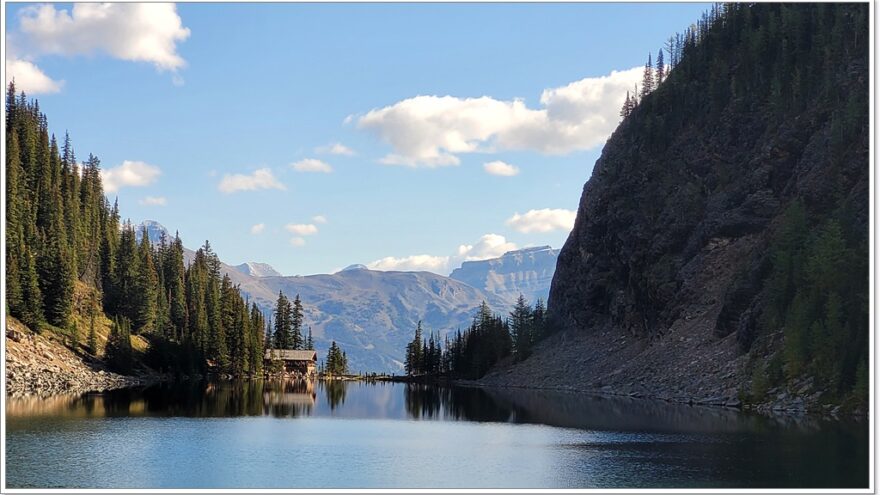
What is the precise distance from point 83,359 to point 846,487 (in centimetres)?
13330

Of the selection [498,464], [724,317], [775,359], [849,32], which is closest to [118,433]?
[498,464]

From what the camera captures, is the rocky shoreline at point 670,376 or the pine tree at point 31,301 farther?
the pine tree at point 31,301

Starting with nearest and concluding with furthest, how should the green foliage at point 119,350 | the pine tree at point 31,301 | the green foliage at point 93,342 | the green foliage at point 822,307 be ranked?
the green foliage at point 822,307 < the pine tree at point 31,301 < the green foliage at point 93,342 < the green foliage at point 119,350

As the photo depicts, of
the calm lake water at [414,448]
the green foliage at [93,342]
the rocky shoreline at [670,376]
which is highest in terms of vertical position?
the green foliage at [93,342]

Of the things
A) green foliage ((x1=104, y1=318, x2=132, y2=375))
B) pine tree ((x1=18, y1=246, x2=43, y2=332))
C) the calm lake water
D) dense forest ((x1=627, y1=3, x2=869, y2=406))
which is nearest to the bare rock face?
pine tree ((x1=18, y1=246, x2=43, y2=332))

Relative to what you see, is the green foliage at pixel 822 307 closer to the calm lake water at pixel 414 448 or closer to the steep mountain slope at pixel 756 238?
the steep mountain slope at pixel 756 238

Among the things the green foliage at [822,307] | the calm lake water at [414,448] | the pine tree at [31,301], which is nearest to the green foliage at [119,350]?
the pine tree at [31,301]

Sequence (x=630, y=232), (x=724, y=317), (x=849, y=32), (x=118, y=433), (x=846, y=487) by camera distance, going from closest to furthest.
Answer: (x=846, y=487)
(x=118, y=433)
(x=724, y=317)
(x=849, y=32)
(x=630, y=232)

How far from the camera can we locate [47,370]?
132125mm

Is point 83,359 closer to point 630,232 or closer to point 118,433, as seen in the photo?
point 118,433

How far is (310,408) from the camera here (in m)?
117

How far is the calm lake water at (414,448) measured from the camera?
170 feet

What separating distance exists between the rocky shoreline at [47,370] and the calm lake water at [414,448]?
1563 centimetres

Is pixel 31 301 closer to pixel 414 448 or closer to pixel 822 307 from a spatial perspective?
pixel 414 448
